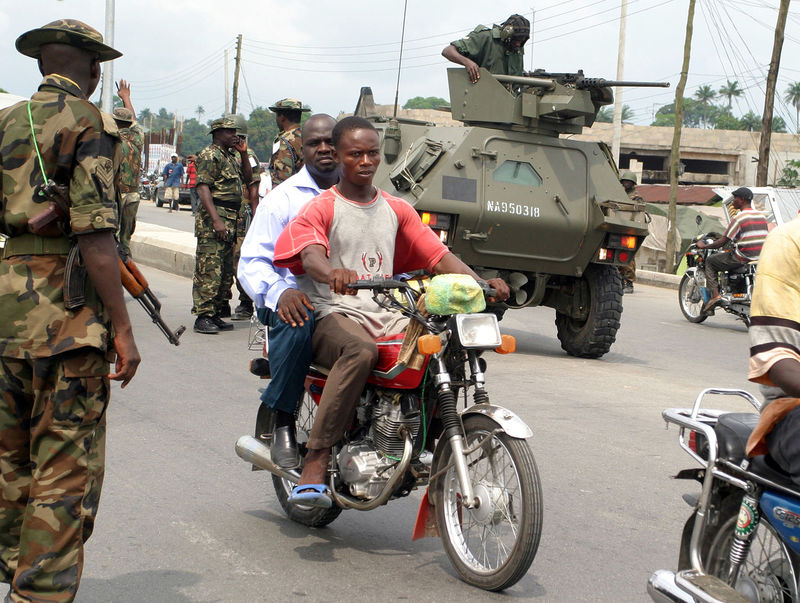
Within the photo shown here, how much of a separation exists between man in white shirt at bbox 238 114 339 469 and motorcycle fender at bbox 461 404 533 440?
857mm

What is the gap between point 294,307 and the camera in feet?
14.6

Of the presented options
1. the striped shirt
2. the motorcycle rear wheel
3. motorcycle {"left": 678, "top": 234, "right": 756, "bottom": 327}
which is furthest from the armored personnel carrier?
the motorcycle rear wheel

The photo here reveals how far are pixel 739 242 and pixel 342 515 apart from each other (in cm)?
981

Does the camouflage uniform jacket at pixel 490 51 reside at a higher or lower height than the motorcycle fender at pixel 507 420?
higher

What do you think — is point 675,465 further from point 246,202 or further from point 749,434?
point 246,202

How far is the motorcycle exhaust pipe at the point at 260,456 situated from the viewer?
15.6 ft

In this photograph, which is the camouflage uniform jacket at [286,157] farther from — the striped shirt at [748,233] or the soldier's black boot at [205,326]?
the striped shirt at [748,233]

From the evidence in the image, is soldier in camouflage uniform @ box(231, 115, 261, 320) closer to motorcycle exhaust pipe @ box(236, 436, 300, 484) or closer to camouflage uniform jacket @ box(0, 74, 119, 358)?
motorcycle exhaust pipe @ box(236, 436, 300, 484)

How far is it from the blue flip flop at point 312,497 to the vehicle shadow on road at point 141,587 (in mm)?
507

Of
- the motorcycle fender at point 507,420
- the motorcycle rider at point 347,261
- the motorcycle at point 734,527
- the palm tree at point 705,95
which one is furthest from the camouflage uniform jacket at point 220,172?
the palm tree at point 705,95

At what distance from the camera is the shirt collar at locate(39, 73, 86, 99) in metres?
3.38

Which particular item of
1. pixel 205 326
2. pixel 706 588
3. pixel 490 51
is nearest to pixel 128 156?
pixel 205 326

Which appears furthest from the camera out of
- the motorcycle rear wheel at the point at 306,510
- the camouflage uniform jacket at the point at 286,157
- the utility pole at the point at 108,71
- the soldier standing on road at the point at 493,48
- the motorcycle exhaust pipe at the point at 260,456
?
the utility pole at the point at 108,71

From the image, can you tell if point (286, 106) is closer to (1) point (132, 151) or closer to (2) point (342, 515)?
(1) point (132, 151)
